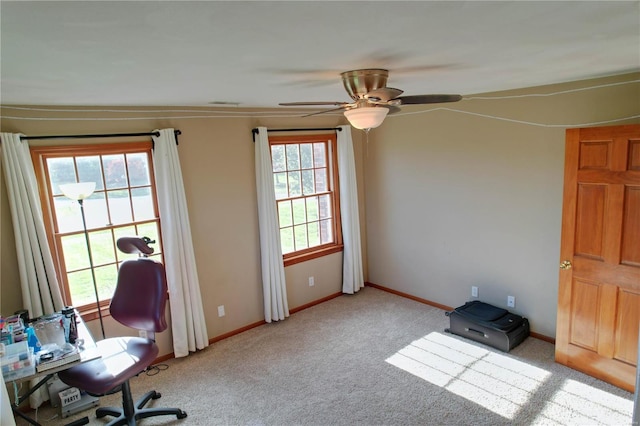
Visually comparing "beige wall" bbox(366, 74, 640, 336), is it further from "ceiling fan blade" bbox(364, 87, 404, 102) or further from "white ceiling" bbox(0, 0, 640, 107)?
"ceiling fan blade" bbox(364, 87, 404, 102)

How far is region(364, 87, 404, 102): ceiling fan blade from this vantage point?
2021 mm

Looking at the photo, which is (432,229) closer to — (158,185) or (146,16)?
(158,185)

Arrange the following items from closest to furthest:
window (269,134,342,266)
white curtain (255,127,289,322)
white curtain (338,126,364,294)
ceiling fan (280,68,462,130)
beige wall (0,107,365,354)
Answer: ceiling fan (280,68,462,130), beige wall (0,107,365,354), white curtain (255,127,289,322), window (269,134,342,266), white curtain (338,126,364,294)

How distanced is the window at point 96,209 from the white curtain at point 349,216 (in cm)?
225

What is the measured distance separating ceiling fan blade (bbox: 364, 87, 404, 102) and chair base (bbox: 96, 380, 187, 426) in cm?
257

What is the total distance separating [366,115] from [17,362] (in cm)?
252

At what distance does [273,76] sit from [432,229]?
120 inches

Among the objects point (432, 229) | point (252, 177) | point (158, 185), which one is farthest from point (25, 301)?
point (432, 229)

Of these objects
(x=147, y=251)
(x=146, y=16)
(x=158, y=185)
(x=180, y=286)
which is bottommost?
(x=180, y=286)

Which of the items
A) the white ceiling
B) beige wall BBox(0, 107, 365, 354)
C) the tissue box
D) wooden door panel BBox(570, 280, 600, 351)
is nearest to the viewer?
the white ceiling

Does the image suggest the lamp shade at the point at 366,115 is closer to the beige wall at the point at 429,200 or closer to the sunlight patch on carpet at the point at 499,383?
the beige wall at the point at 429,200

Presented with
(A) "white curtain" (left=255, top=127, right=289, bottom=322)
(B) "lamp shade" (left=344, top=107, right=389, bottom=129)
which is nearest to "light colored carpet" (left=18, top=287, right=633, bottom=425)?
(A) "white curtain" (left=255, top=127, right=289, bottom=322)

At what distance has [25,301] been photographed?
10.1ft

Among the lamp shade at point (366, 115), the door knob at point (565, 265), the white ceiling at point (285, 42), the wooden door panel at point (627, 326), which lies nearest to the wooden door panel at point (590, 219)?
the door knob at point (565, 265)
